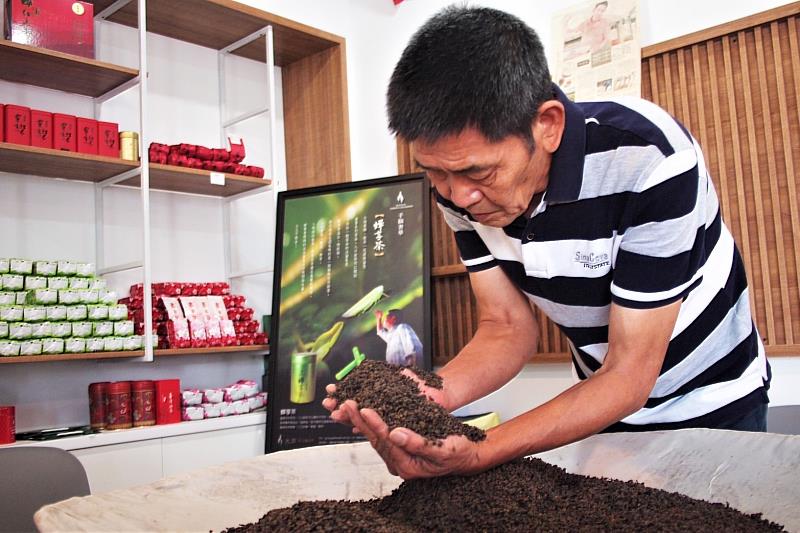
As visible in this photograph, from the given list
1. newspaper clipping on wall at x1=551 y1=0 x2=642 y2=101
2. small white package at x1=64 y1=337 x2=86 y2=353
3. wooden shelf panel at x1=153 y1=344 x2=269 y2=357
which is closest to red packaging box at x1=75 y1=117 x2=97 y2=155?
small white package at x1=64 y1=337 x2=86 y2=353

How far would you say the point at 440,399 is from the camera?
1257 millimetres

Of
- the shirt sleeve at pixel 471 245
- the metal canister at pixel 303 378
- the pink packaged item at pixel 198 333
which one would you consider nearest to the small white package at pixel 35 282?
the pink packaged item at pixel 198 333

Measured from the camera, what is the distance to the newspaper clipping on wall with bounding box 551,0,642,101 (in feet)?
9.96

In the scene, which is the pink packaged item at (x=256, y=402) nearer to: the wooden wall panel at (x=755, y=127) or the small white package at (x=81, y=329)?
the small white package at (x=81, y=329)

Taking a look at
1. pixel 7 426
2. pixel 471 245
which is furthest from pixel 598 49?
pixel 7 426

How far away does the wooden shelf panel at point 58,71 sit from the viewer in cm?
297

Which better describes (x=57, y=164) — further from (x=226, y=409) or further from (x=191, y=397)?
(x=226, y=409)

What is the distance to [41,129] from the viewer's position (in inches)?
119

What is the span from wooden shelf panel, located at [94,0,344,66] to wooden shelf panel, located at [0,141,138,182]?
82 cm

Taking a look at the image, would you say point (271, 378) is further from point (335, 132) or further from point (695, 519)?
point (695, 519)

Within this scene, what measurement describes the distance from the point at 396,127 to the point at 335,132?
3237 millimetres

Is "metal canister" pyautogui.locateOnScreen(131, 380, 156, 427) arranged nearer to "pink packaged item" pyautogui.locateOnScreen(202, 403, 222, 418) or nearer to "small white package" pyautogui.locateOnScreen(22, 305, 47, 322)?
"pink packaged item" pyautogui.locateOnScreen(202, 403, 222, 418)

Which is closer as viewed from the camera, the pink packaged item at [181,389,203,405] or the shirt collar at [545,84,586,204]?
the shirt collar at [545,84,586,204]

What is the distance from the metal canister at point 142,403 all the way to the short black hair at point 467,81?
2.45 meters
